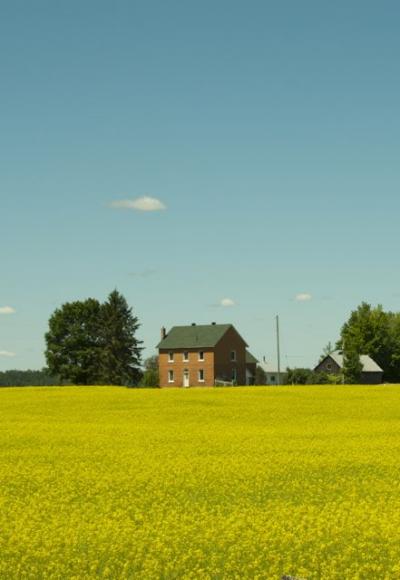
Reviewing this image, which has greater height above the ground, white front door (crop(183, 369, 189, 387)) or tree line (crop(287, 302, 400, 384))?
tree line (crop(287, 302, 400, 384))

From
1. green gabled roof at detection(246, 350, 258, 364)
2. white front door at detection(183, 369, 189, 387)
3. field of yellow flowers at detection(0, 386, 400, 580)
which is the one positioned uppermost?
green gabled roof at detection(246, 350, 258, 364)

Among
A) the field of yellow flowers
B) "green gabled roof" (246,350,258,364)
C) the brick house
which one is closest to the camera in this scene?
the field of yellow flowers

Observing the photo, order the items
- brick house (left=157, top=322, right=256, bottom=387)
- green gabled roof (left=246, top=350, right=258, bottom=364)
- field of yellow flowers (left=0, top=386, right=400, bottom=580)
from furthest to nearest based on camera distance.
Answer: green gabled roof (left=246, top=350, right=258, bottom=364), brick house (left=157, top=322, right=256, bottom=387), field of yellow flowers (left=0, top=386, right=400, bottom=580)

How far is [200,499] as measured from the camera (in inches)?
847

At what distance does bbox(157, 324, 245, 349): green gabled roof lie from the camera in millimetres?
132750

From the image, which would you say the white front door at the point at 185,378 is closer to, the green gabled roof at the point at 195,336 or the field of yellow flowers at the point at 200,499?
the green gabled roof at the point at 195,336

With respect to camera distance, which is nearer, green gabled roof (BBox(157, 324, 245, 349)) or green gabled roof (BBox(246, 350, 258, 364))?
green gabled roof (BBox(157, 324, 245, 349))

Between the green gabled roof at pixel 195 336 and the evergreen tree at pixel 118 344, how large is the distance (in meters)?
6.93

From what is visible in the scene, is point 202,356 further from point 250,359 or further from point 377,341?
point 377,341

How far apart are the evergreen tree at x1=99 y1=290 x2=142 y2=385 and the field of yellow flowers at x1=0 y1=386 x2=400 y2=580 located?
300 feet

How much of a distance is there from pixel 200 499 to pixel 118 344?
392ft

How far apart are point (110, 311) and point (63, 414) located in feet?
292

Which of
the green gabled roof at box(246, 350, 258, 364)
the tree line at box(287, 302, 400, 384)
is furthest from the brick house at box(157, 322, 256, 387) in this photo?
the tree line at box(287, 302, 400, 384)

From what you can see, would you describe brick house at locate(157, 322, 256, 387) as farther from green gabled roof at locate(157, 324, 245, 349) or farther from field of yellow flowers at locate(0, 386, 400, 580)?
field of yellow flowers at locate(0, 386, 400, 580)
